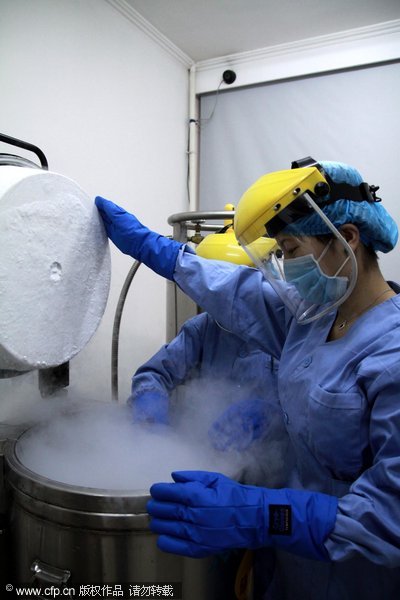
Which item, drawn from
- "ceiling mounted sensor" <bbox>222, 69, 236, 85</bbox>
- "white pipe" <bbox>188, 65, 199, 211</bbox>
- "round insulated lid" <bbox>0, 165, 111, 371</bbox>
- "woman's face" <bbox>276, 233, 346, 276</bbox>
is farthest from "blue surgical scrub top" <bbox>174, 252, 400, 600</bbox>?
"ceiling mounted sensor" <bbox>222, 69, 236, 85</bbox>

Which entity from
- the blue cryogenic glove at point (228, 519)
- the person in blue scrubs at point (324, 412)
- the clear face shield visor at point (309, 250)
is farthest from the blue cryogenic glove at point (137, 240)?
the blue cryogenic glove at point (228, 519)

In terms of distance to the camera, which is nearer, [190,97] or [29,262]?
[29,262]

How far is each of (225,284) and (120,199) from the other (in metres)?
1.14

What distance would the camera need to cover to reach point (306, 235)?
2.79ft

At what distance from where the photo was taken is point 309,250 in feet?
2.81

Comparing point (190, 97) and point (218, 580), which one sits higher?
point (190, 97)

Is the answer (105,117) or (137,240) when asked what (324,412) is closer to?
(137,240)

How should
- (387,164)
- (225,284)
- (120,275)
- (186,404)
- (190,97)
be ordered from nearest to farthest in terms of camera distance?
(225,284), (186,404), (120,275), (387,164), (190,97)

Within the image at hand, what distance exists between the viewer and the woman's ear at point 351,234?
2.78 ft

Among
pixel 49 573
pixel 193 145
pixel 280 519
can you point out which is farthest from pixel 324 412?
pixel 193 145

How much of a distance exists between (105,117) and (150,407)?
136cm

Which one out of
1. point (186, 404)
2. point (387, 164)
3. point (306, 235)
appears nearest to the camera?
point (306, 235)

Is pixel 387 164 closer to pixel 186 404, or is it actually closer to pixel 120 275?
pixel 120 275

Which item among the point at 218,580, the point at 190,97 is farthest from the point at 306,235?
the point at 190,97
